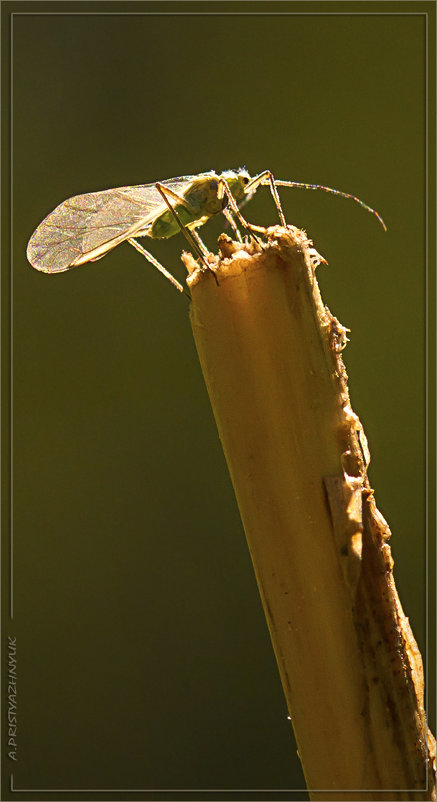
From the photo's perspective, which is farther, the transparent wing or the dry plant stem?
the transparent wing

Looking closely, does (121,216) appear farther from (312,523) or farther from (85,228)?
(312,523)

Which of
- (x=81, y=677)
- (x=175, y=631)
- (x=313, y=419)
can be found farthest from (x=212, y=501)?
(x=313, y=419)

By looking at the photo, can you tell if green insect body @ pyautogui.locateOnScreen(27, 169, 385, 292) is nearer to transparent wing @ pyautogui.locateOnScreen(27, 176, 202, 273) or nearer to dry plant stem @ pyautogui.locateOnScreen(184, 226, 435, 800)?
transparent wing @ pyautogui.locateOnScreen(27, 176, 202, 273)

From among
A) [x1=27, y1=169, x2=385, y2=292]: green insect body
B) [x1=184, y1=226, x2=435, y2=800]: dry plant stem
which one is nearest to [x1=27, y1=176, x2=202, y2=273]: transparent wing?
[x1=27, y1=169, x2=385, y2=292]: green insect body

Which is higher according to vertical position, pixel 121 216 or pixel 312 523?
pixel 121 216

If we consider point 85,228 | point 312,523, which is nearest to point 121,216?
point 85,228

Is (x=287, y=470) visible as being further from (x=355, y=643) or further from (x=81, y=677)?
(x=81, y=677)
